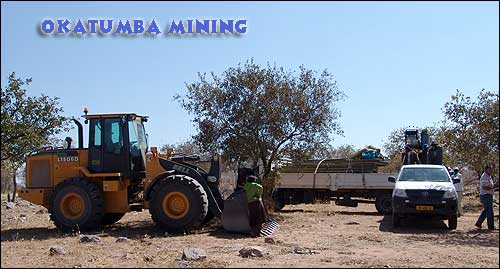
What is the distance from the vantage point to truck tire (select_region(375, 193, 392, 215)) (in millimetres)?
20812

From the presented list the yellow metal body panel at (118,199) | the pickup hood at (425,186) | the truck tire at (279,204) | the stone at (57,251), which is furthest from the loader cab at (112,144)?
the truck tire at (279,204)

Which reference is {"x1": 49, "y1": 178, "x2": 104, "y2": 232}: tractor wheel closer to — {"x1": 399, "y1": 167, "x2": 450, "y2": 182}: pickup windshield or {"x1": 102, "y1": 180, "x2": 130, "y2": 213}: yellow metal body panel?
{"x1": 102, "y1": 180, "x2": 130, "y2": 213}: yellow metal body panel

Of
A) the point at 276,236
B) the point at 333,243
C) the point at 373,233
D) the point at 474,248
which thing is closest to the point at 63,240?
the point at 276,236

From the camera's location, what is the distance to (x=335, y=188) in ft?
70.6

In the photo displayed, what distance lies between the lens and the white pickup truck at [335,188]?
21047mm

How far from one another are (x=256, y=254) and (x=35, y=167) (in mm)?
7545

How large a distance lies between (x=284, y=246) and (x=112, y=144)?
556cm

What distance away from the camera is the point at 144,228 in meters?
14.9

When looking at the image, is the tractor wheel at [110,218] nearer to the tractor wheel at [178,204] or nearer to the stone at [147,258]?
the tractor wheel at [178,204]

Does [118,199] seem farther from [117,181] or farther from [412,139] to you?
[412,139]

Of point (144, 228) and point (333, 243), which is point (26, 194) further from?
point (333, 243)

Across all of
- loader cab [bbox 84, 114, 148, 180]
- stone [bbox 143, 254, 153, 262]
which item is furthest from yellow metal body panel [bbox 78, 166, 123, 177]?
stone [bbox 143, 254, 153, 262]

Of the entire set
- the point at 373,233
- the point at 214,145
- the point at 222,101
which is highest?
the point at 222,101

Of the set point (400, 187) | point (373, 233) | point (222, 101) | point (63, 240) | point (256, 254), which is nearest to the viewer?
point (256, 254)
